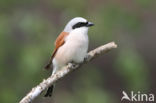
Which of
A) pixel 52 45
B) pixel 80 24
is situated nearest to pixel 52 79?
pixel 80 24

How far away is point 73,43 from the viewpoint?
3787 mm

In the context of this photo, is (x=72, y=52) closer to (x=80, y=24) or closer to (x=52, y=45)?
(x=80, y=24)

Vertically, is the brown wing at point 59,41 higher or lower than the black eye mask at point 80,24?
lower

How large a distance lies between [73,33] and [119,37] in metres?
0.72

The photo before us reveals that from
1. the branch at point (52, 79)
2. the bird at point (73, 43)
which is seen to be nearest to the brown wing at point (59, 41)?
the bird at point (73, 43)

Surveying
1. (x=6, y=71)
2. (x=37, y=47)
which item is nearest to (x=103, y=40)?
(x=37, y=47)

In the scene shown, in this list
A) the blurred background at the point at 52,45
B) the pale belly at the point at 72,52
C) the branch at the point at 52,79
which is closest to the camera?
the branch at the point at 52,79

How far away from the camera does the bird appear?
3.76 metres

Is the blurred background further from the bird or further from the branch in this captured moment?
the branch

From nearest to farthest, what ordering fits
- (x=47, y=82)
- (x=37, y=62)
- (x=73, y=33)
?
1. (x=47, y=82)
2. (x=73, y=33)
3. (x=37, y=62)

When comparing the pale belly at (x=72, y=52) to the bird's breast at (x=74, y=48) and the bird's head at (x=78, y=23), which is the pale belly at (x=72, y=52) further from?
the bird's head at (x=78, y=23)

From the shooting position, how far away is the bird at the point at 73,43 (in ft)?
12.3

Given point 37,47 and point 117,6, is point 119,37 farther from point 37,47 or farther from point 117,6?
point 37,47

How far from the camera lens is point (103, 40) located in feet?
13.8
